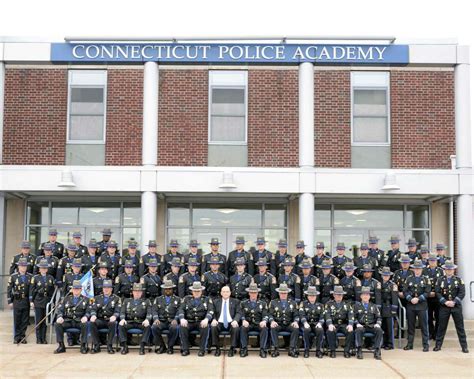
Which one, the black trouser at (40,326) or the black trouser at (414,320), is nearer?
the black trouser at (414,320)

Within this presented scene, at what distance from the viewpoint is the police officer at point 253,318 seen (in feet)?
42.9

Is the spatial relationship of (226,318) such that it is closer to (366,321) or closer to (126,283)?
(126,283)

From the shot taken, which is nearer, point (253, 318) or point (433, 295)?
point (253, 318)

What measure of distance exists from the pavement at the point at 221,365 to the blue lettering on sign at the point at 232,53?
7.58 meters

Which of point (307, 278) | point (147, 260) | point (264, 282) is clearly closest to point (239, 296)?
point (264, 282)

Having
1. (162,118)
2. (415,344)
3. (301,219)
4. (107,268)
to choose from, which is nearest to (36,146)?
(162,118)

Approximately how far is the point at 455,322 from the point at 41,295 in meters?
8.50

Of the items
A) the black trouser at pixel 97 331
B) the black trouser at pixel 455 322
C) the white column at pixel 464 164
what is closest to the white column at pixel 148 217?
the black trouser at pixel 97 331

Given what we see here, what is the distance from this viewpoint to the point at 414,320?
14.2 metres

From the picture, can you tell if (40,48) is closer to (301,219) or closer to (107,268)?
(107,268)

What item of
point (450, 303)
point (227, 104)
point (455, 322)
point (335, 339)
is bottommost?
point (335, 339)

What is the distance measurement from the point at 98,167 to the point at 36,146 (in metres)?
2.00

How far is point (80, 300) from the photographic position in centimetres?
1360

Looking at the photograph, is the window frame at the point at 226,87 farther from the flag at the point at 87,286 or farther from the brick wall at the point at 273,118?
the flag at the point at 87,286
